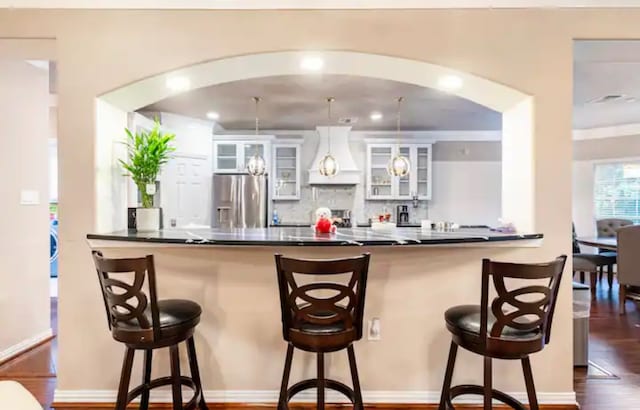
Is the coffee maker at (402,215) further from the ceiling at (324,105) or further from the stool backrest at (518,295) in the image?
the stool backrest at (518,295)

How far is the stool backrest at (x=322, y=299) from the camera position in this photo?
1.67 metres

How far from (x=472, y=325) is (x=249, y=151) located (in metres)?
4.97

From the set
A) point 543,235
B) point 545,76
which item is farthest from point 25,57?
point 543,235

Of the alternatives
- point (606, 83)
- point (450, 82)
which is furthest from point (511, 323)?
point (606, 83)

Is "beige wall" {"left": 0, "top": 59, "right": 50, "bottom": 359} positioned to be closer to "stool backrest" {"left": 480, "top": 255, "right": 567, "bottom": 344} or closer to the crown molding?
the crown molding

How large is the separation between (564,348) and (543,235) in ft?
2.35

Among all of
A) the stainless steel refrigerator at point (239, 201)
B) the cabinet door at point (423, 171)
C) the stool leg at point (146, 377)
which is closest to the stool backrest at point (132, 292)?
the stool leg at point (146, 377)

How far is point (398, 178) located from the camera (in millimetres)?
6387

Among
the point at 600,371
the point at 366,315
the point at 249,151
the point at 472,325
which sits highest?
the point at 249,151

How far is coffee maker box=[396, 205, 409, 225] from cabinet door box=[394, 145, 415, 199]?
21cm

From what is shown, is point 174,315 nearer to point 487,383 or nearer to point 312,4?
point 487,383

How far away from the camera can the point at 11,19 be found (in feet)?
7.79

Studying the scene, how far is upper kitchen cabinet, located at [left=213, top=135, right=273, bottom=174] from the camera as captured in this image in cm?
614

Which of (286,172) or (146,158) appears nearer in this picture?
(146,158)
